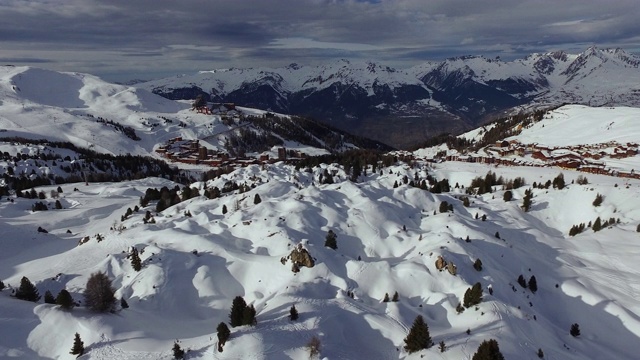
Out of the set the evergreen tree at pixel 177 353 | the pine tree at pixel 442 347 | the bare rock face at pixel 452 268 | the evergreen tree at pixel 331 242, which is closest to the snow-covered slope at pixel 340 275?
the pine tree at pixel 442 347

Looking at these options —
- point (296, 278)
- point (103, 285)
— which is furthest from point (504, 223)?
point (103, 285)

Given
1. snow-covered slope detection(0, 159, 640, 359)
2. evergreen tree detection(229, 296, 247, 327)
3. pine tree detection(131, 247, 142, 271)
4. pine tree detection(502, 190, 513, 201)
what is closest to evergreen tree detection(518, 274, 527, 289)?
snow-covered slope detection(0, 159, 640, 359)

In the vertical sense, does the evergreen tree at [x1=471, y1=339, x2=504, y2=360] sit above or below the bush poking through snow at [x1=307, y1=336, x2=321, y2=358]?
above

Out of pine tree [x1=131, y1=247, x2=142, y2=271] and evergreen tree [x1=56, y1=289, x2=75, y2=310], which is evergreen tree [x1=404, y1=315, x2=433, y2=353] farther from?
pine tree [x1=131, y1=247, x2=142, y2=271]

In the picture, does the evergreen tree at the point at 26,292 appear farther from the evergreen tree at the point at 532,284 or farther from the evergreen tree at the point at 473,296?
the evergreen tree at the point at 532,284

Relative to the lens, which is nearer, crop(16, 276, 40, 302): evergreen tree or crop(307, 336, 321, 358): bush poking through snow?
crop(307, 336, 321, 358): bush poking through snow

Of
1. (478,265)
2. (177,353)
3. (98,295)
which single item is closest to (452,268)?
(478,265)

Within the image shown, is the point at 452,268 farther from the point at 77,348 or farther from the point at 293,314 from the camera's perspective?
the point at 77,348

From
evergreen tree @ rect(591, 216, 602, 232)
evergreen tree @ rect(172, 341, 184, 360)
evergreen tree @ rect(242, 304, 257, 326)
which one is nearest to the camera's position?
evergreen tree @ rect(172, 341, 184, 360)
